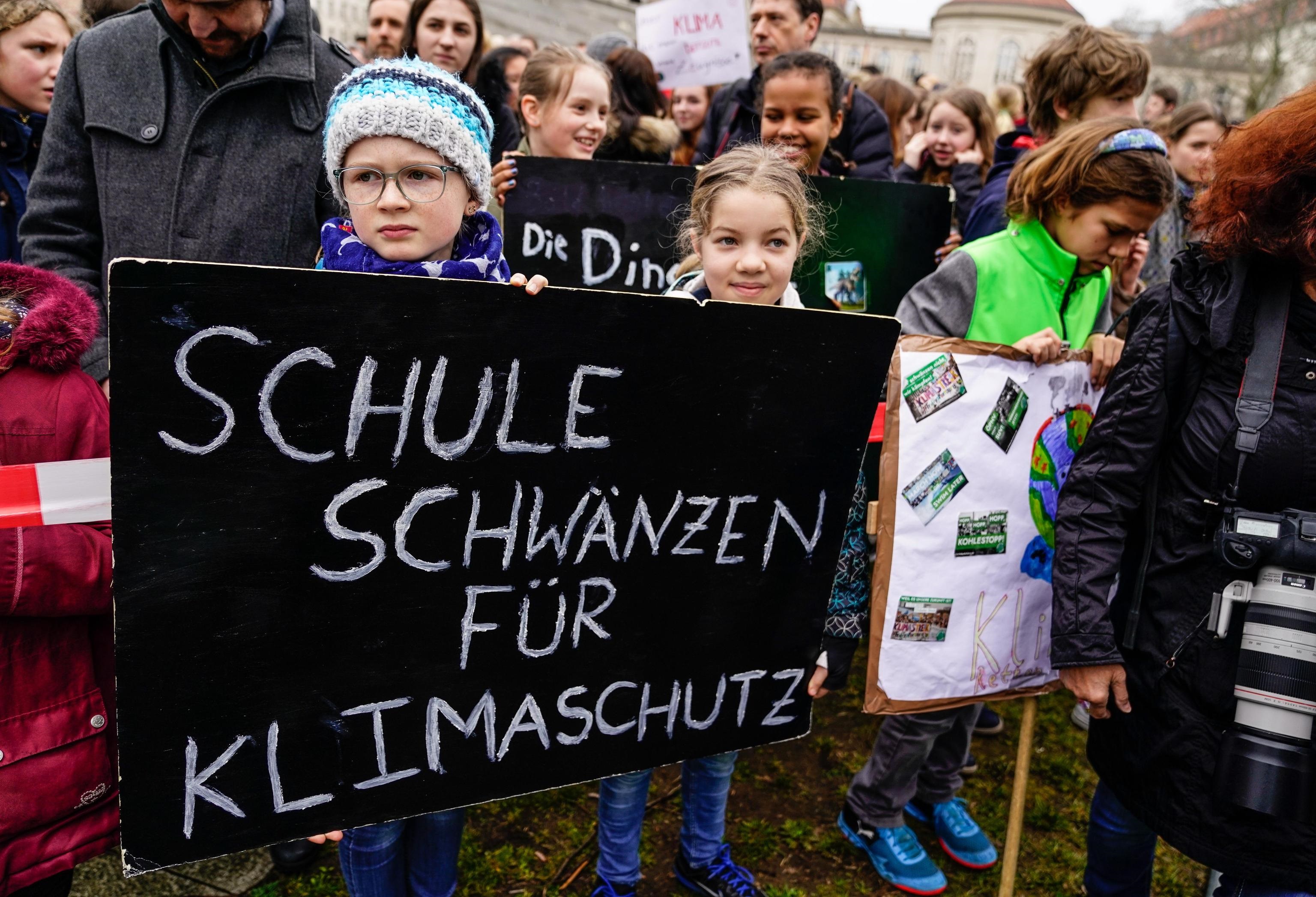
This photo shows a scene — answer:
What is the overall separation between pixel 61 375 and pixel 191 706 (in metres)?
0.66

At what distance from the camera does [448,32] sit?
3.76 m

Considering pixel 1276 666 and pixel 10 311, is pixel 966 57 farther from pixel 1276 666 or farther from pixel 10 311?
pixel 10 311

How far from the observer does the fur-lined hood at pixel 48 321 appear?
157cm

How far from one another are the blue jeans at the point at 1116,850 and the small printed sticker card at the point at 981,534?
618 millimetres

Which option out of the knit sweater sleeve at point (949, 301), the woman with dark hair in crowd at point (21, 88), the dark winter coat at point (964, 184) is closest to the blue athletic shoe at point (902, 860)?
the knit sweater sleeve at point (949, 301)

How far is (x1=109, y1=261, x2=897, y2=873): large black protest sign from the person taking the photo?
1400mm

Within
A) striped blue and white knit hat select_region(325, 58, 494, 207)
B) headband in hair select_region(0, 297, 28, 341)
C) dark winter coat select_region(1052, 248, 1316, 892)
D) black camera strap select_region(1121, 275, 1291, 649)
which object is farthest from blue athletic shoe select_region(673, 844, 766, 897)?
headband in hair select_region(0, 297, 28, 341)

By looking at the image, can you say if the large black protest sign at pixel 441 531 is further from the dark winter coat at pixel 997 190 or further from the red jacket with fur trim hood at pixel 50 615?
the dark winter coat at pixel 997 190

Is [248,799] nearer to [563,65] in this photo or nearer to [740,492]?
[740,492]

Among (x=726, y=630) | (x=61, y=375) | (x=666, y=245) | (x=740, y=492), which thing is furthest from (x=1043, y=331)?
(x=61, y=375)

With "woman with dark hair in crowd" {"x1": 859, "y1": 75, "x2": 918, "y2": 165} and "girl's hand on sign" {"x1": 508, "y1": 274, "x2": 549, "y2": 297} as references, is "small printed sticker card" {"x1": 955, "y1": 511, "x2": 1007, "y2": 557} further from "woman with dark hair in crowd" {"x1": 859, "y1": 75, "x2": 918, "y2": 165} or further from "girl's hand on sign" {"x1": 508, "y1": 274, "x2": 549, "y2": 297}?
"woman with dark hair in crowd" {"x1": 859, "y1": 75, "x2": 918, "y2": 165}

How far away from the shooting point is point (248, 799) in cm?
156

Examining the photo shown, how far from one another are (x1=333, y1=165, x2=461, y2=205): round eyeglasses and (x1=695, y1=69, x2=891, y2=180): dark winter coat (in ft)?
7.74

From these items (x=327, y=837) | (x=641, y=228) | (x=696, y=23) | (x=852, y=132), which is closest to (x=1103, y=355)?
(x=641, y=228)
